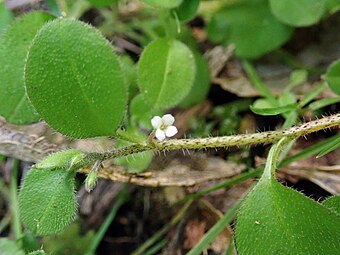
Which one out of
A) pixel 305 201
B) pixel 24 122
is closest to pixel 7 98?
pixel 24 122

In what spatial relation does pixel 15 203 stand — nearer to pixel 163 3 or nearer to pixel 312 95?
pixel 163 3

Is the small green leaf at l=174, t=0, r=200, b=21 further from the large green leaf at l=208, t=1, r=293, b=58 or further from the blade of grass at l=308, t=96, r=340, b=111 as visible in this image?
the blade of grass at l=308, t=96, r=340, b=111

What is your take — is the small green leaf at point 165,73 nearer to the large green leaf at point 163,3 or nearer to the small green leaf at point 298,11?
the large green leaf at point 163,3

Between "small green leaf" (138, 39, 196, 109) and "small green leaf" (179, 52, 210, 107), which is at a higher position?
"small green leaf" (138, 39, 196, 109)

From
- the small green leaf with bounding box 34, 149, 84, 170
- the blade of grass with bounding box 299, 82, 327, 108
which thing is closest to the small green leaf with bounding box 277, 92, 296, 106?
the blade of grass with bounding box 299, 82, 327, 108

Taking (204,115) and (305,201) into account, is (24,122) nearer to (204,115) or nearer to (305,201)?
(204,115)

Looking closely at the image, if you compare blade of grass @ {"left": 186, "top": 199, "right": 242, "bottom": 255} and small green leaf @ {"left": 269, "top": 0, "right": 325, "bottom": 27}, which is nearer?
blade of grass @ {"left": 186, "top": 199, "right": 242, "bottom": 255}
